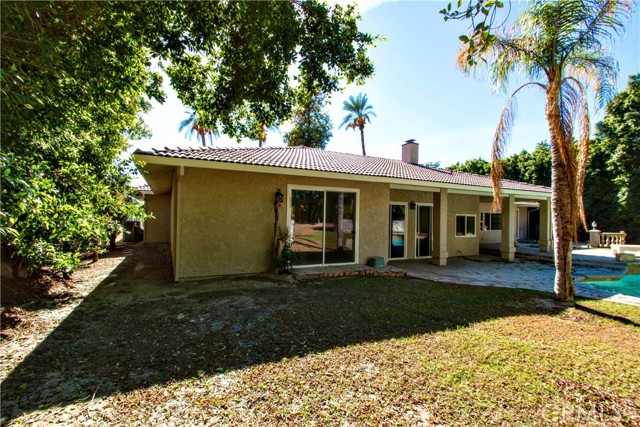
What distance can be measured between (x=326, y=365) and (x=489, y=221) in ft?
54.7

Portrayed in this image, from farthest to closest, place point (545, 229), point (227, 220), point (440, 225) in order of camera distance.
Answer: point (545, 229) < point (440, 225) < point (227, 220)

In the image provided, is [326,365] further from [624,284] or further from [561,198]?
[624,284]

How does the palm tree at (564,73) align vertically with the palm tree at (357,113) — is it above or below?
below

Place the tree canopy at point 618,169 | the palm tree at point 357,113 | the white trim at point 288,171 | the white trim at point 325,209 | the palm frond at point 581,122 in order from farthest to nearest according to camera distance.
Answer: the palm tree at point 357,113
the tree canopy at point 618,169
the white trim at point 325,209
the white trim at point 288,171
the palm frond at point 581,122

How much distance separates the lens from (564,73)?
6930 millimetres

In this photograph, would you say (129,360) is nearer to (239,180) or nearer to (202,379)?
(202,379)

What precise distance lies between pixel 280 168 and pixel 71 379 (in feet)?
20.0

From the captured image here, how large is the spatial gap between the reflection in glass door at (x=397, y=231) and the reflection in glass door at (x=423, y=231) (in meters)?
0.74

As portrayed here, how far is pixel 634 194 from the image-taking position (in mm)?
21078

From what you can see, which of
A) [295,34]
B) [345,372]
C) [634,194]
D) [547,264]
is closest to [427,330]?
[345,372]

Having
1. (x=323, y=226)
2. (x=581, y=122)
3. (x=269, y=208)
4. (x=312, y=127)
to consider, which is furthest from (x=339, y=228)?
(x=312, y=127)

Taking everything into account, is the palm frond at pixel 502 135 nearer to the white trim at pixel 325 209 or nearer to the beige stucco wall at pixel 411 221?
the white trim at pixel 325 209

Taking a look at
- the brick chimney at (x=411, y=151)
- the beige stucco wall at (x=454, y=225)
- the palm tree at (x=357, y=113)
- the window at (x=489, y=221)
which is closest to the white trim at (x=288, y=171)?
the beige stucco wall at (x=454, y=225)

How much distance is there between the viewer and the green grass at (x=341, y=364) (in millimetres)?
2914
